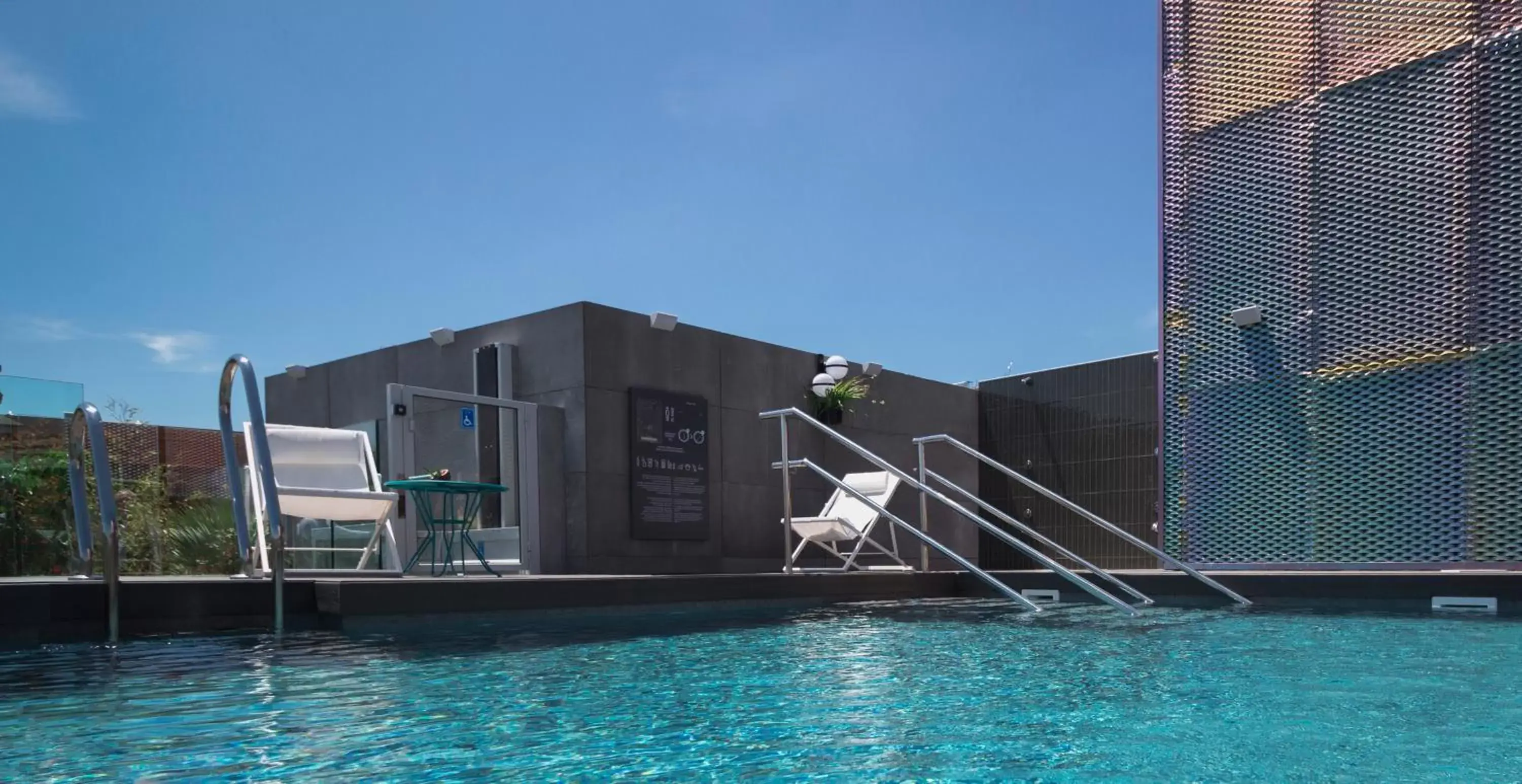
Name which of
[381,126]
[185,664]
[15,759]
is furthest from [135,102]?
[15,759]

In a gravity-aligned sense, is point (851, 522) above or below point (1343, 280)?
below

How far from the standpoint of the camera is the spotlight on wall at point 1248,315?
782cm

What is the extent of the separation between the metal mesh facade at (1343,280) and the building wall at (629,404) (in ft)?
10.9

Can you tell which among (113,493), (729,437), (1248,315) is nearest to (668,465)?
(729,437)

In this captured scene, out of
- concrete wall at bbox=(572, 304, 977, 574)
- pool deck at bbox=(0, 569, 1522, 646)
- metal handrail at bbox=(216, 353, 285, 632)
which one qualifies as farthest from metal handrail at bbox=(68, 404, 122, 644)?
concrete wall at bbox=(572, 304, 977, 574)

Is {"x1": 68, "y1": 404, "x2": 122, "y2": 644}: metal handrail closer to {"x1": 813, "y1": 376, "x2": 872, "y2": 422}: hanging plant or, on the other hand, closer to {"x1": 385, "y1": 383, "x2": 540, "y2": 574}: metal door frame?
{"x1": 385, "y1": 383, "x2": 540, "y2": 574}: metal door frame

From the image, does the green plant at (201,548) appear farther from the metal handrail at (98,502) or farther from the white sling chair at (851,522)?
the white sling chair at (851,522)

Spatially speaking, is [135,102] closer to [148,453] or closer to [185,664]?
[148,453]

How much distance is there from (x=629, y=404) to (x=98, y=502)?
4646mm

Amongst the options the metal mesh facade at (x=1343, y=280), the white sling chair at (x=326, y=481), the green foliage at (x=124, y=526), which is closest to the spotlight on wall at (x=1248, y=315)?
the metal mesh facade at (x=1343, y=280)

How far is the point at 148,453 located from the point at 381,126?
3961 mm

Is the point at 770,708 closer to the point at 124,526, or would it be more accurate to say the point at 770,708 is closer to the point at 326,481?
the point at 326,481

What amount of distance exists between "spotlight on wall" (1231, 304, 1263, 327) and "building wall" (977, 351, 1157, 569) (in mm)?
3626

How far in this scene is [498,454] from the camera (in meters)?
8.15
